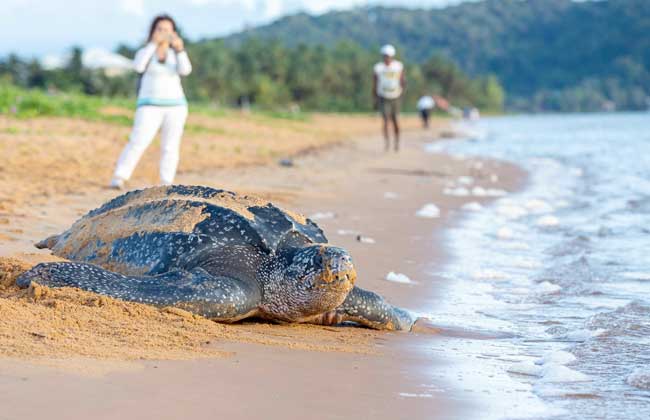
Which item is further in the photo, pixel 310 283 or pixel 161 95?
pixel 161 95

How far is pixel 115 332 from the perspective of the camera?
2.59 m

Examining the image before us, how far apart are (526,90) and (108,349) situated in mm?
131094

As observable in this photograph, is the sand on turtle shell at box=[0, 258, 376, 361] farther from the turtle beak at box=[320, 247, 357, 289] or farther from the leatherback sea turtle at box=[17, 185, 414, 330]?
the turtle beak at box=[320, 247, 357, 289]

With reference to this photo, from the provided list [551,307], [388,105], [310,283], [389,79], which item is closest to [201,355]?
[310,283]

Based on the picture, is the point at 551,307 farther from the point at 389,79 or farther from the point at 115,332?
the point at 389,79

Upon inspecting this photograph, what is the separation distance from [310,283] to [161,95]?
3593mm

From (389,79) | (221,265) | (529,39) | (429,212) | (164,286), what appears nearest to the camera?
(164,286)

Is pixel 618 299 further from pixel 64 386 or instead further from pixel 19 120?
pixel 19 120

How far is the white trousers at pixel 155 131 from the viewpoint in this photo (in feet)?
20.6

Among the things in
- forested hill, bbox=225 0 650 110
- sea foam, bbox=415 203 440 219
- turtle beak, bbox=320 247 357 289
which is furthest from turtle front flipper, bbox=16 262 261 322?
forested hill, bbox=225 0 650 110

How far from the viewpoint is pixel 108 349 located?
7.87ft

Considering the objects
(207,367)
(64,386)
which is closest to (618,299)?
(207,367)

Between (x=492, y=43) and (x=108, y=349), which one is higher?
(x=492, y=43)

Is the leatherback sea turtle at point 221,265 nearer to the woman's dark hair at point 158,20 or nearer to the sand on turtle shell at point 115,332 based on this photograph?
the sand on turtle shell at point 115,332
